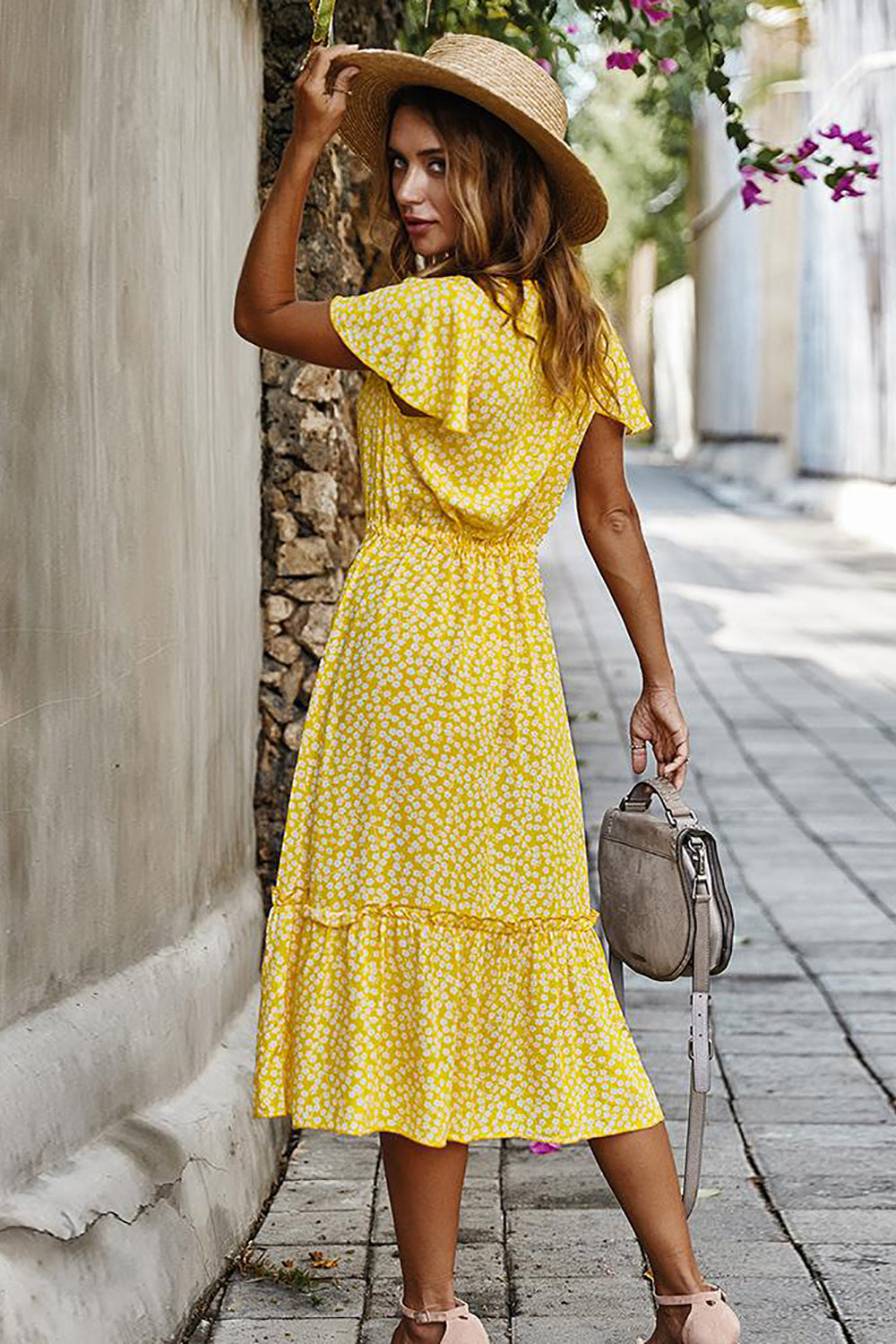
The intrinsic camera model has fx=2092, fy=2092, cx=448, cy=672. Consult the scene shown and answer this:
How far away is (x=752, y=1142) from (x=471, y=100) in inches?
82.5

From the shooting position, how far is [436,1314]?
276cm

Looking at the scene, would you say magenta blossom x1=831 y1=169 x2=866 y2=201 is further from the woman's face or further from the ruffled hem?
the ruffled hem

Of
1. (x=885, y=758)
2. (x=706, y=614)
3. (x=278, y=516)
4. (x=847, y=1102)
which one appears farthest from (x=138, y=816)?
(x=706, y=614)

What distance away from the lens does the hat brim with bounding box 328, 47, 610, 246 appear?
2596 millimetres

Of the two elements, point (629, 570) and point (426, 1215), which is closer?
point (426, 1215)

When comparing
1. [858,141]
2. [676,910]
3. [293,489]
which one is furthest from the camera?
[858,141]

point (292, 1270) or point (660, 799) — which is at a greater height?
point (660, 799)

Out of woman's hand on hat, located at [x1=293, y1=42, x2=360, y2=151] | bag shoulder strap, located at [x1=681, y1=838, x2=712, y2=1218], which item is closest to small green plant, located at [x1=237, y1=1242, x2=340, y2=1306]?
bag shoulder strap, located at [x1=681, y1=838, x2=712, y2=1218]

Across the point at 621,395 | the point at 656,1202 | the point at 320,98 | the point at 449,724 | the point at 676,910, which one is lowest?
the point at 656,1202

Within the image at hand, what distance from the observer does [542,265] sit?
2715 mm

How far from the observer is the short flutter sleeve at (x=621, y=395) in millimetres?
2773

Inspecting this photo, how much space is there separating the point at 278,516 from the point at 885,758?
4536 mm

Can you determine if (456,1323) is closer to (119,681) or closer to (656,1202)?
(656,1202)

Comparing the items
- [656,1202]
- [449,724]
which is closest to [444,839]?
[449,724]
